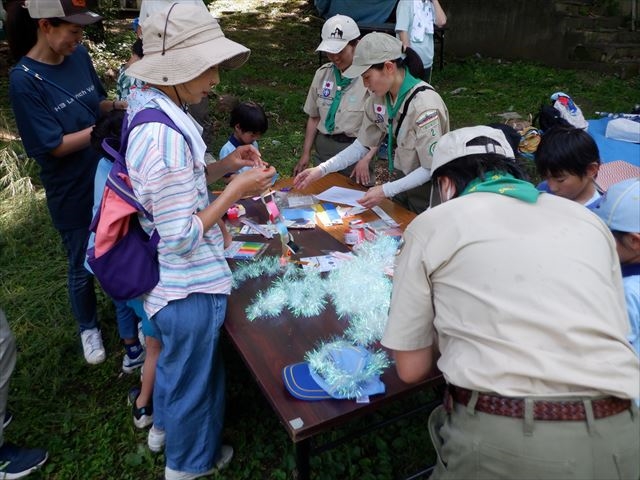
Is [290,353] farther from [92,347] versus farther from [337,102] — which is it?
[337,102]

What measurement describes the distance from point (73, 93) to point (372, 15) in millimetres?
6355

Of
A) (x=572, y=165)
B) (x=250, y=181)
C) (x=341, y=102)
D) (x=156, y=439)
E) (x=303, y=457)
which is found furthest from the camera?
(x=341, y=102)

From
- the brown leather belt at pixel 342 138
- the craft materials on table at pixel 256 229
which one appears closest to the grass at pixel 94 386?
the craft materials on table at pixel 256 229

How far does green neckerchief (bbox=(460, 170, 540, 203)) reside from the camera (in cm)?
131

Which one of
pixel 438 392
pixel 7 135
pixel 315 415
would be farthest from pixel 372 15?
pixel 315 415

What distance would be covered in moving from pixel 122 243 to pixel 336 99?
2.16m

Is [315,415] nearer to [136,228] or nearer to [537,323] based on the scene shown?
[537,323]

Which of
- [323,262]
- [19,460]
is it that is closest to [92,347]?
[19,460]

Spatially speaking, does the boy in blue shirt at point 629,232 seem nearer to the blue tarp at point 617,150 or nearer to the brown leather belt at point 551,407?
the brown leather belt at point 551,407

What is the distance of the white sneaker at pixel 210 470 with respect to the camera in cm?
206

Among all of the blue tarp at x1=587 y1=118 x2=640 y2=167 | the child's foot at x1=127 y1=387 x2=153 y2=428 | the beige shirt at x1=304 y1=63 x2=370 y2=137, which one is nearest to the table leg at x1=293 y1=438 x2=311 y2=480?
the child's foot at x1=127 y1=387 x2=153 y2=428

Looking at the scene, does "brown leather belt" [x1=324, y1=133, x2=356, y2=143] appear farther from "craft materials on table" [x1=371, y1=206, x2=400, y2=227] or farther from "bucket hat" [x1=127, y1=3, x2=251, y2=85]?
"bucket hat" [x1=127, y1=3, x2=251, y2=85]

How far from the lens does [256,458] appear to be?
232 cm

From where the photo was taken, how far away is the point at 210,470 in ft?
7.04
